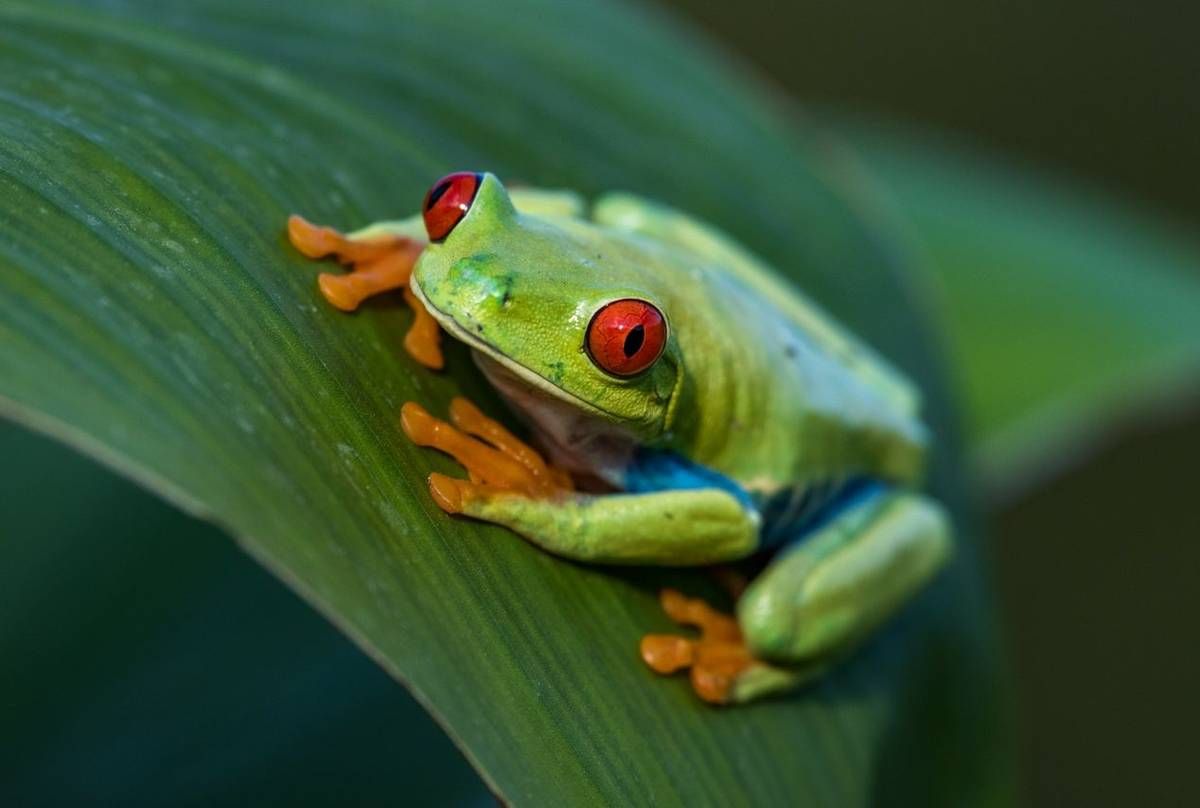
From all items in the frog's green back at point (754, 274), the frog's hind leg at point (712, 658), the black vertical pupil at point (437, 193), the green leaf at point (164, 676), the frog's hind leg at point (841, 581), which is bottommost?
the green leaf at point (164, 676)

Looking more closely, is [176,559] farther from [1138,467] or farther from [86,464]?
[1138,467]

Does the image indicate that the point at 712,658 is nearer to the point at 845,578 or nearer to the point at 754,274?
the point at 845,578

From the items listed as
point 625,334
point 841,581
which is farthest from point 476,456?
point 841,581

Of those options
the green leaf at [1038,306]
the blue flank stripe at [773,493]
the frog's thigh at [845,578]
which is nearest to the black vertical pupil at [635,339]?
the blue flank stripe at [773,493]

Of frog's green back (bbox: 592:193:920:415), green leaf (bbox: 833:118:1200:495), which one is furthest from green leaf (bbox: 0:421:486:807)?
green leaf (bbox: 833:118:1200:495)

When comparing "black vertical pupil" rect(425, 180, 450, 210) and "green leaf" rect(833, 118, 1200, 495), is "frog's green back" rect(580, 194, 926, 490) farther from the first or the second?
"green leaf" rect(833, 118, 1200, 495)

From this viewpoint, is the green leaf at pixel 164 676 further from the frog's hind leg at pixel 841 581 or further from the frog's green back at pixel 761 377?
the frog's green back at pixel 761 377

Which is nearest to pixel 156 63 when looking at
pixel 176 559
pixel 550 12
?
pixel 176 559
